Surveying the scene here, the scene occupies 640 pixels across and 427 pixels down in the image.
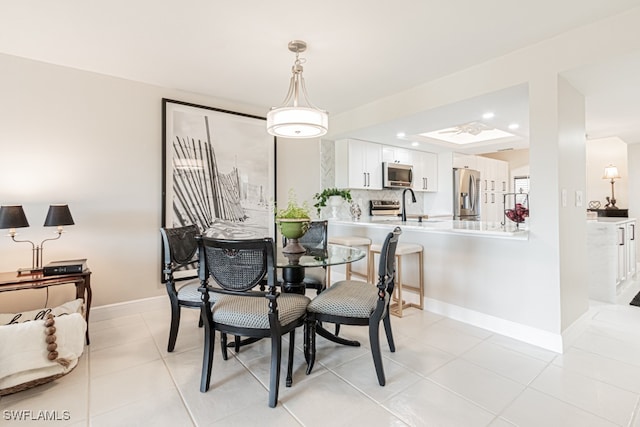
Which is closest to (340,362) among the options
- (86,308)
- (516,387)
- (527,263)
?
(516,387)

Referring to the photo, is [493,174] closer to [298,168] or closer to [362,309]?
[298,168]

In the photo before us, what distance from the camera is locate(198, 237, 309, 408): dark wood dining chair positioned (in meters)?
1.68

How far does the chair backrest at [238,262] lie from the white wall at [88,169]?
74.2 inches

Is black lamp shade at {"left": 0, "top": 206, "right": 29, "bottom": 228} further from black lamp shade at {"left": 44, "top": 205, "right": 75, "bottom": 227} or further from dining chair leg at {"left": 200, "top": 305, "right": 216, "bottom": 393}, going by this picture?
dining chair leg at {"left": 200, "top": 305, "right": 216, "bottom": 393}

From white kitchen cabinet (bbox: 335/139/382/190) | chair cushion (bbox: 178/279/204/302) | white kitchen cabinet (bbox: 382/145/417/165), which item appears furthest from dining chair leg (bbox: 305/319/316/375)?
white kitchen cabinet (bbox: 382/145/417/165)

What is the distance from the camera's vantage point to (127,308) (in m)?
3.14

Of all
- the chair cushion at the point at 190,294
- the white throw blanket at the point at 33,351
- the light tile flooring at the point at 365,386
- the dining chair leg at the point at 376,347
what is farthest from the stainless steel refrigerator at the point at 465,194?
the white throw blanket at the point at 33,351

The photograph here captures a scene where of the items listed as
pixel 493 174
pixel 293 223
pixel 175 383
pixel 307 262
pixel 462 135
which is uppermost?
pixel 462 135

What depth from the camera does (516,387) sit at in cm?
188

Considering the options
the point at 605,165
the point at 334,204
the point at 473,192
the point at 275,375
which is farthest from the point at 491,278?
the point at 605,165

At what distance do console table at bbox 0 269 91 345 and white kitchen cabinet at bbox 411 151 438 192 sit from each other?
4754 millimetres

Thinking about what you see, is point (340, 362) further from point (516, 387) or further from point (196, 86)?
point (196, 86)

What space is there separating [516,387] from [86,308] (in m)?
3.28

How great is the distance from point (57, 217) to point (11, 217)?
Result: 26 cm
